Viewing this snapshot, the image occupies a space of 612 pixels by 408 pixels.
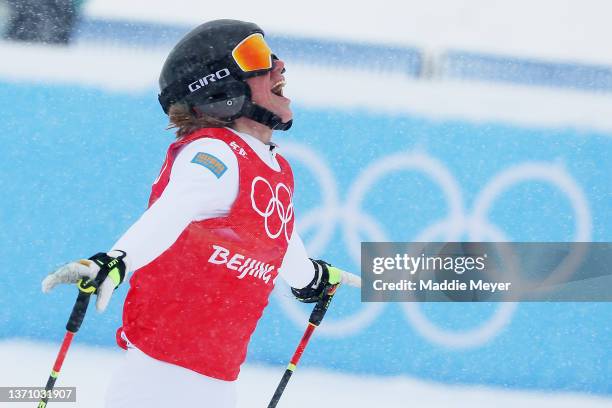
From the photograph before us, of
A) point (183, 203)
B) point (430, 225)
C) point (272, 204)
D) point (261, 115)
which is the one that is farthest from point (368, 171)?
point (183, 203)

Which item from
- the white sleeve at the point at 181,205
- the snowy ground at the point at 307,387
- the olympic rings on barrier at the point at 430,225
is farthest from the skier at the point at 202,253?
the olympic rings on barrier at the point at 430,225

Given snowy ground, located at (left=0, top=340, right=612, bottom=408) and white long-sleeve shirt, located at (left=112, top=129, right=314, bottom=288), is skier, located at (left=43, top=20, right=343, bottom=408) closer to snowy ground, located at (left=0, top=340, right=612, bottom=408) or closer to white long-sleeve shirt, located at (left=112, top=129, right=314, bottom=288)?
white long-sleeve shirt, located at (left=112, top=129, right=314, bottom=288)

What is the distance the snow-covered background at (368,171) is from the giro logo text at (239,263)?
2.83m

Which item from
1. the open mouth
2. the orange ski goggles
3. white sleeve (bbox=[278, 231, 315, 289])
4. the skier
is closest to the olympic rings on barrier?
white sleeve (bbox=[278, 231, 315, 289])

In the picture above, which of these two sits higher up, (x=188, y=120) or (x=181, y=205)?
(x=188, y=120)

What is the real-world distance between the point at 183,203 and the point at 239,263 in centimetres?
28

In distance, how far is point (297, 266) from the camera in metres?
2.98

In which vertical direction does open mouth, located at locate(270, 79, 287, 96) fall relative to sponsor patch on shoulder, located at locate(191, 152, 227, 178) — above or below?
above

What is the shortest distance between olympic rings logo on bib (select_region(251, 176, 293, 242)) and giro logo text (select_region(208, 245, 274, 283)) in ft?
→ 0.35

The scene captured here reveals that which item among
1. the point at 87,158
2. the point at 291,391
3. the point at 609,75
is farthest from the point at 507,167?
the point at 87,158

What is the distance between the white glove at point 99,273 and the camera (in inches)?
73.0

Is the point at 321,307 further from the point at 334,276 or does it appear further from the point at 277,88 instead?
the point at 277,88

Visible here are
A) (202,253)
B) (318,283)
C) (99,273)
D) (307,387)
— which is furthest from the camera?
(307,387)

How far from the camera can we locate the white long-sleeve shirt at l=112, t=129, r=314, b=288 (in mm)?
2080
